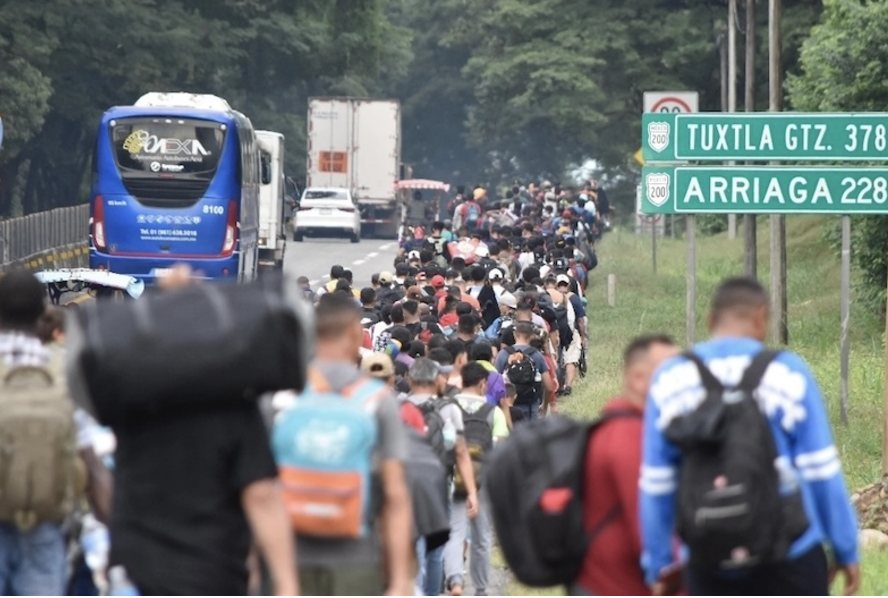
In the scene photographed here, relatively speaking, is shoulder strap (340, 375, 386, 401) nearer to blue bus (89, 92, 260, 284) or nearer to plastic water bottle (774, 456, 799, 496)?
plastic water bottle (774, 456, 799, 496)

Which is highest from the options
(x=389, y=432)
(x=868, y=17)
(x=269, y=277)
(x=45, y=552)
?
(x=868, y=17)

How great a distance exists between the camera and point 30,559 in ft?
21.6

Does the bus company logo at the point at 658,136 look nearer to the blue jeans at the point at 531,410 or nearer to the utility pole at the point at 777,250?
the blue jeans at the point at 531,410

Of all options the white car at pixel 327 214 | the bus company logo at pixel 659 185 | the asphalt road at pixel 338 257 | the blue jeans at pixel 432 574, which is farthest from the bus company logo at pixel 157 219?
the white car at pixel 327 214

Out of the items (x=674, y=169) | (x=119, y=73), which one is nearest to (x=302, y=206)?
(x=119, y=73)

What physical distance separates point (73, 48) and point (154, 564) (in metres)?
43.3

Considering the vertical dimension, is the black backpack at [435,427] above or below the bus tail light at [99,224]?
below

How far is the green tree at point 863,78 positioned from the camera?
24.4 meters

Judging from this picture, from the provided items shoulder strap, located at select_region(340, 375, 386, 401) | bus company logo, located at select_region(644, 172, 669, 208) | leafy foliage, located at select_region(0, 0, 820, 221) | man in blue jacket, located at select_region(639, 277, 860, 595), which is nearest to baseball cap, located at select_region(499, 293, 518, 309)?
bus company logo, located at select_region(644, 172, 669, 208)

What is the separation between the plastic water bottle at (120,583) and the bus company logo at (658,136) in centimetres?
1053

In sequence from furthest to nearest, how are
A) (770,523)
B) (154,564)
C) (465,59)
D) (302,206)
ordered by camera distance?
(465,59) < (302,206) < (770,523) < (154,564)

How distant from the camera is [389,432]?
5.99 meters

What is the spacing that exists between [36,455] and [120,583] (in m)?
0.70

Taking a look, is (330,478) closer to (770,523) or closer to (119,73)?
(770,523)
